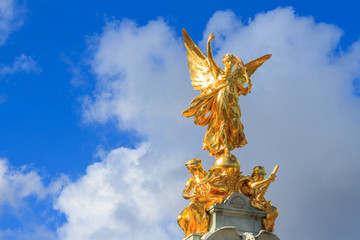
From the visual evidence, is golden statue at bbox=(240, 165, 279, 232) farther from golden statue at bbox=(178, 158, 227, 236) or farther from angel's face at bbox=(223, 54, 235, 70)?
angel's face at bbox=(223, 54, 235, 70)

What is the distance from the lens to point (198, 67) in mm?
19797

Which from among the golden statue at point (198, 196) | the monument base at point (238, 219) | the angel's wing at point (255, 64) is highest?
the angel's wing at point (255, 64)

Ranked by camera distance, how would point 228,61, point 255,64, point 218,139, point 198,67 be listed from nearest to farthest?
point 218,139
point 228,61
point 198,67
point 255,64

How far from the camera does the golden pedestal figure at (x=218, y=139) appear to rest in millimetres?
17281

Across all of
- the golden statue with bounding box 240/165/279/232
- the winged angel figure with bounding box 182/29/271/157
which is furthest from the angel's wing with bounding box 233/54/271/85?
the golden statue with bounding box 240/165/279/232

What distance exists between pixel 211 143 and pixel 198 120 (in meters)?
0.87

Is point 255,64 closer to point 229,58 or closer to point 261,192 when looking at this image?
point 229,58

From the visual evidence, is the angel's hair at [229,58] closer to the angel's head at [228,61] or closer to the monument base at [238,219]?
the angel's head at [228,61]

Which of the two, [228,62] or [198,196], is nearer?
[198,196]

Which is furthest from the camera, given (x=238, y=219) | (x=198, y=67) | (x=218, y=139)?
(x=198, y=67)

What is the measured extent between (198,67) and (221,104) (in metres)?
1.91

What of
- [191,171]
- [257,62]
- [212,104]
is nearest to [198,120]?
[212,104]

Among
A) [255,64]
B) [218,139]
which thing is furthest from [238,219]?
[255,64]

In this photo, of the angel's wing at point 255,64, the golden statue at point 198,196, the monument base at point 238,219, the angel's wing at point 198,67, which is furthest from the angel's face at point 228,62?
the monument base at point 238,219
